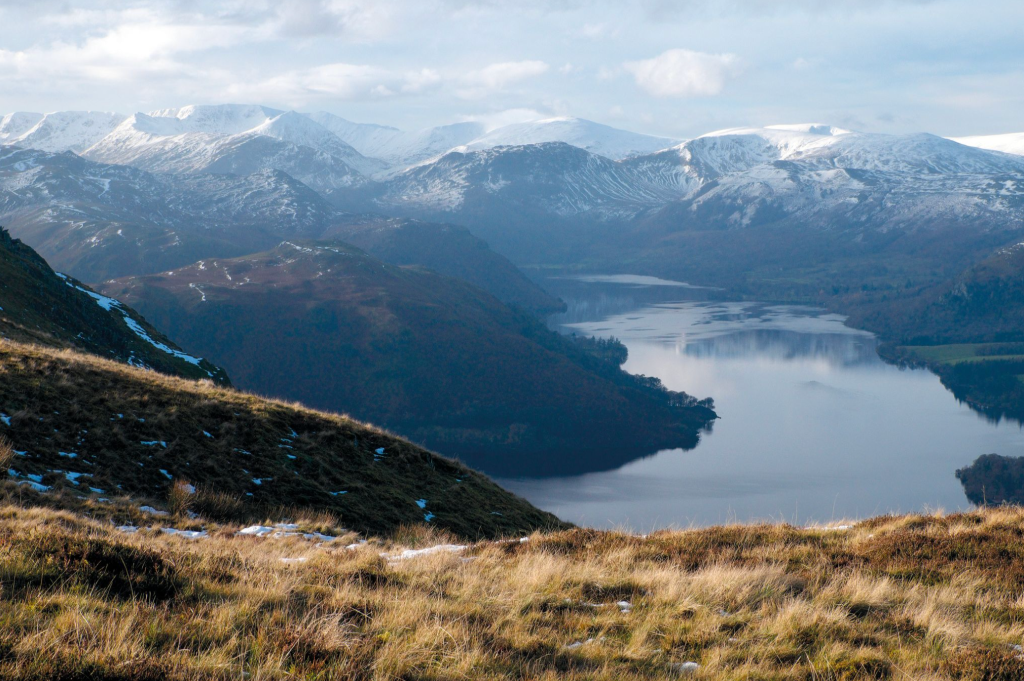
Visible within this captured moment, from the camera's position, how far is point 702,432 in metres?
178

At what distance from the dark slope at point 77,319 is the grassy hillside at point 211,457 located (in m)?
18.2

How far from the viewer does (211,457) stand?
60.8 ft

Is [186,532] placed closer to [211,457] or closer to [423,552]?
[423,552]

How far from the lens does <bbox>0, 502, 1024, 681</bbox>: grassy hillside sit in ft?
22.0

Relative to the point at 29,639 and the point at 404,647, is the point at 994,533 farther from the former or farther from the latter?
the point at 29,639

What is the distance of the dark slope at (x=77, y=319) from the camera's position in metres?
42.4

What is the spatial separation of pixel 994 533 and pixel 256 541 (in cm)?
1252

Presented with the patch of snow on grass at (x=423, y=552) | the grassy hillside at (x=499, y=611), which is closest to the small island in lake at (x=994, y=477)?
the grassy hillside at (x=499, y=611)

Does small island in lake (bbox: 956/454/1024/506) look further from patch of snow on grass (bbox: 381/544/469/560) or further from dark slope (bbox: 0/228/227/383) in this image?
patch of snow on grass (bbox: 381/544/469/560)

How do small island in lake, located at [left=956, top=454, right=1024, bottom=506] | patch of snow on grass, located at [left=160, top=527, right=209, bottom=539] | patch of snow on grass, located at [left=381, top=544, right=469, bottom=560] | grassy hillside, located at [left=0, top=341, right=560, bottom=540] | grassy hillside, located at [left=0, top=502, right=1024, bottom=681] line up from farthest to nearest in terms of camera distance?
1. small island in lake, located at [left=956, top=454, right=1024, bottom=506]
2. grassy hillside, located at [left=0, top=341, right=560, bottom=540]
3. patch of snow on grass, located at [left=160, top=527, right=209, bottom=539]
4. patch of snow on grass, located at [left=381, top=544, right=469, bottom=560]
5. grassy hillside, located at [left=0, top=502, right=1024, bottom=681]

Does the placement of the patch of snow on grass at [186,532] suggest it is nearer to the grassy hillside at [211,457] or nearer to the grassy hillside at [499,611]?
the grassy hillside at [499,611]

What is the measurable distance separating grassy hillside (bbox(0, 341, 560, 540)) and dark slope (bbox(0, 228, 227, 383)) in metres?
18.2

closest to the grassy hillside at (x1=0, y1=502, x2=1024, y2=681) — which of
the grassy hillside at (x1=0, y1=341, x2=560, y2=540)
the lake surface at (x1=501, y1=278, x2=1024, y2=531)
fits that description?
the grassy hillside at (x1=0, y1=341, x2=560, y2=540)

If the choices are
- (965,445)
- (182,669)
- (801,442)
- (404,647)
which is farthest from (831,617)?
(965,445)
